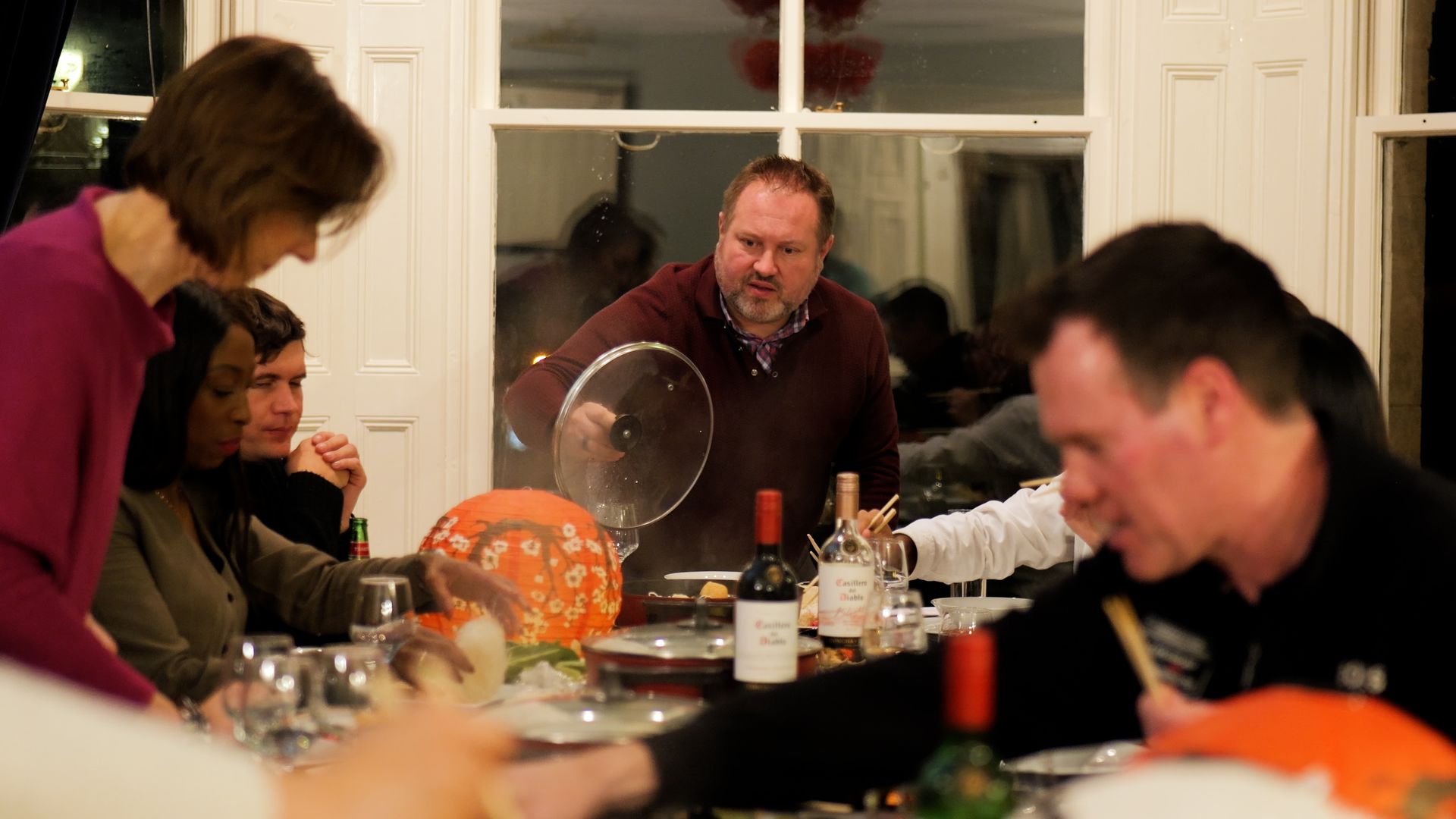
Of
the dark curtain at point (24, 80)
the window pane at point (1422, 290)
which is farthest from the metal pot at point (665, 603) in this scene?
the window pane at point (1422, 290)

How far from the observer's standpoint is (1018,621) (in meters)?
1.44

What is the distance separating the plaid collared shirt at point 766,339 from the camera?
11.8ft

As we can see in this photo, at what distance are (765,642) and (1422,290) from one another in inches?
129

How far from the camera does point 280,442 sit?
10.1 ft

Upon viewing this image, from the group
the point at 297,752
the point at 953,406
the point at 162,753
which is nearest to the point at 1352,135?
the point at 953,406

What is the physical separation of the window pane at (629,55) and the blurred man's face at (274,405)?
1569 mm

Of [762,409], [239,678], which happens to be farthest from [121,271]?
[762,409]

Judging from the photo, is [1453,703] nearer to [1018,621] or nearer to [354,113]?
[1018,621]

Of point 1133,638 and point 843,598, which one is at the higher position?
point 1133,638

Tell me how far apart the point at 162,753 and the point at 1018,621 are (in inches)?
37.8

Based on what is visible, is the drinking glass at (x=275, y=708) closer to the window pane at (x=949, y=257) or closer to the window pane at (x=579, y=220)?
the window pane at (x=579, y=220)

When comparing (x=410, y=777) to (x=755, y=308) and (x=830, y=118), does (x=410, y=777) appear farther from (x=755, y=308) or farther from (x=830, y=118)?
(x=830, y=118)

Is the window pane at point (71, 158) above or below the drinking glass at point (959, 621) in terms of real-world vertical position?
above

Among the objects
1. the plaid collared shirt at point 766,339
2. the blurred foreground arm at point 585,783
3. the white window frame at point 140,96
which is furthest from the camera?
the white window frame at point 140,96
